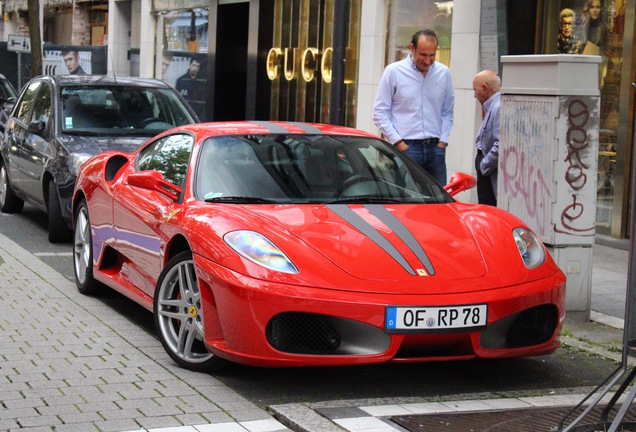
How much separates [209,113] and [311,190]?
17.6 meters

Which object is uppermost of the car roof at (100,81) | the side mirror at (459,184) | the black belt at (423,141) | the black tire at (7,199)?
the car roof at (100,81)


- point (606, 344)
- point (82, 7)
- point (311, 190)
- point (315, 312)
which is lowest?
point (606, 344)

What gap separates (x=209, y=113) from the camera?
23781 mm

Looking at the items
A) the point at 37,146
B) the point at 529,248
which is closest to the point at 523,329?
the point at 529,248

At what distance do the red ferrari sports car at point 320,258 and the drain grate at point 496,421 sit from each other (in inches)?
15.5

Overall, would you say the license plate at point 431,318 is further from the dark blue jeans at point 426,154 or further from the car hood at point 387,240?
the dark blue jeans at point 426,154

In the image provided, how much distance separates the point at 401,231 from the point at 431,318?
68 centimetres

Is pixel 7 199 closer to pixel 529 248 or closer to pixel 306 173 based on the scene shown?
pixel 306 173

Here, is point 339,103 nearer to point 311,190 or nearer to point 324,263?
point 311,190

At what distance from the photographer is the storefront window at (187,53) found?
24.3 meters

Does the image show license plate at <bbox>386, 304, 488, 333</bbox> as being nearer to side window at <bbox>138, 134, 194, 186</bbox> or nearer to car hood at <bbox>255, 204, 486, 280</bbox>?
car hood at <bbox>255, 204, 486, 280</bbox>

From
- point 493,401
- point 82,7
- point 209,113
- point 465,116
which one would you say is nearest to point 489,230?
point 493,401

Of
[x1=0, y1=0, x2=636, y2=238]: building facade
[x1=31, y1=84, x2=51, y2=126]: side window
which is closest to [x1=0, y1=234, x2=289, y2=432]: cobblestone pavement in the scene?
[x1=31, y1=84, x2=51, y2=126]: side window

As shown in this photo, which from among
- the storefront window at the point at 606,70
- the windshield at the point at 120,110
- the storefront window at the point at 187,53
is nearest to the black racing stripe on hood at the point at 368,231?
the windshield at the point at 120,110
